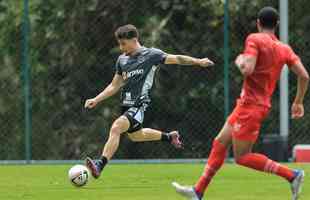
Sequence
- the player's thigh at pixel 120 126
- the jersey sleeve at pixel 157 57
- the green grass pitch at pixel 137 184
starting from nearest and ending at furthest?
the green grass pitch at pixel 137 184
the player's thigh at pixel 120 126
the jersey sleeve at pixel 157 57

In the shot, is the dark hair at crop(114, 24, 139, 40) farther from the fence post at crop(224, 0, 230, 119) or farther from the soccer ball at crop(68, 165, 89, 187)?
the fence post at crop(224, 0, 230, 119)

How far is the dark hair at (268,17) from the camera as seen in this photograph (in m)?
9.79

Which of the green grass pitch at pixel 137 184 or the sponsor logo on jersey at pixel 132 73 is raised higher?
the sponsor logo on jersey at pixel 132 73

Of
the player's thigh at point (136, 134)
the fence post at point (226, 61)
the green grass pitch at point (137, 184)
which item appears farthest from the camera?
the fence post at point (226, 61)

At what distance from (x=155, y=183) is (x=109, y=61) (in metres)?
6.02

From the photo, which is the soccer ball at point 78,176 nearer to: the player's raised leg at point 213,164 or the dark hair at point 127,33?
the dark hair at point 127,33

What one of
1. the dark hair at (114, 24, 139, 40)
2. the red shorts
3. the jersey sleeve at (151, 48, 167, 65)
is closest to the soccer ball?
the dark hair at (114, 24, 139, 40)

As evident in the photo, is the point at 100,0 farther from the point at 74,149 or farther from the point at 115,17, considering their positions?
the point at 74,149

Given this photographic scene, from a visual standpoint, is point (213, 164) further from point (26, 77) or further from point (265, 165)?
point (26, 77)

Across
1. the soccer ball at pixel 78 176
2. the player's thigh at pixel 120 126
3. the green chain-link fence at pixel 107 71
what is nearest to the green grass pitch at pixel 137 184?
the soccer ball at pixel 78 176

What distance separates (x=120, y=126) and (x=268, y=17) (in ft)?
12.6

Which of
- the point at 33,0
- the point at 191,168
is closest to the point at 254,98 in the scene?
the point at 191,168

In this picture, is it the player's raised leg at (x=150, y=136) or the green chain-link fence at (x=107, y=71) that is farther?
the green chain-link fence at (x=107, y=71)

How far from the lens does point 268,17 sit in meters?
9.80
